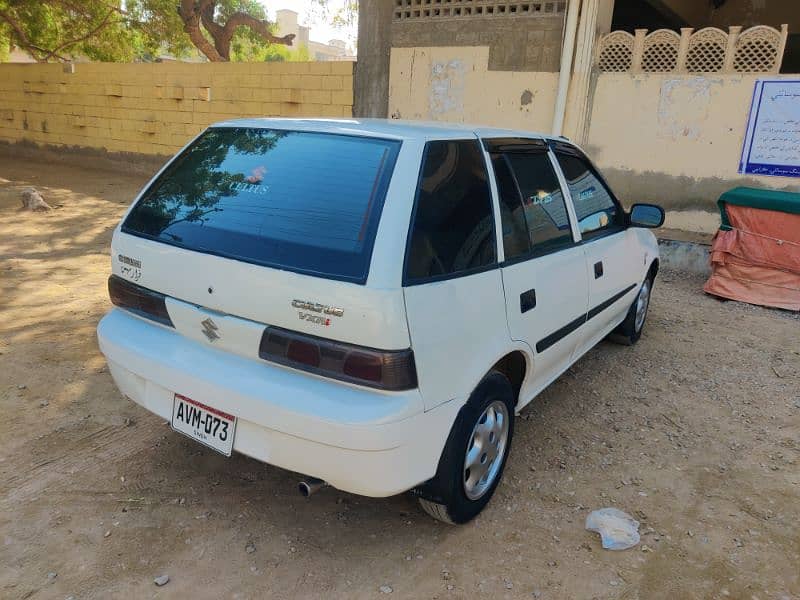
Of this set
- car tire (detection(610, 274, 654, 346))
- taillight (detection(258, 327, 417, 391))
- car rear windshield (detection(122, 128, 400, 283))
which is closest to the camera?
taillight (detection(258, 327, 417, 391))

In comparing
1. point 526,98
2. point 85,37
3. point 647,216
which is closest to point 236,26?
point 85,37

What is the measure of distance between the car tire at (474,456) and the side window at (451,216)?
542 millimetres

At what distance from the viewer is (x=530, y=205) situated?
116 inches

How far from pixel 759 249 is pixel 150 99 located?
11867mm

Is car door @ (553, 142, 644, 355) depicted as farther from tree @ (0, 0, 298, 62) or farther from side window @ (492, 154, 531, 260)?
tree @ (0, 0, 298, 62)

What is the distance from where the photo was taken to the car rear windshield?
2174 millimetres

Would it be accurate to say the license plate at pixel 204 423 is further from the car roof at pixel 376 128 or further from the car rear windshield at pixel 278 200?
the car roof at pixel 376 128

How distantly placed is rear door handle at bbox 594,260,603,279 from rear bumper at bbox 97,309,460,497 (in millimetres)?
1606

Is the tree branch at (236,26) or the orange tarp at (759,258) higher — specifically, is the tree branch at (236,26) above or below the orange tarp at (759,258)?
above

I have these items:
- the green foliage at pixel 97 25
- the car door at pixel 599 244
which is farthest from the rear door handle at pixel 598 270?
the green foliage at pixel 97 25

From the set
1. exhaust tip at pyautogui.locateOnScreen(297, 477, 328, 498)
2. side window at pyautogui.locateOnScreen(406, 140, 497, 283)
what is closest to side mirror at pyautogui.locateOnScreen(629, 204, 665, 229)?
side window at pyautogui.locateOnScreen(406, 140, 497, 283)

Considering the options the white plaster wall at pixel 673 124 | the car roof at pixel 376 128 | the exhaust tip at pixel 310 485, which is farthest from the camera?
the white plaster wall at pixel 673 124

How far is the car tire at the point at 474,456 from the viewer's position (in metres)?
2.38

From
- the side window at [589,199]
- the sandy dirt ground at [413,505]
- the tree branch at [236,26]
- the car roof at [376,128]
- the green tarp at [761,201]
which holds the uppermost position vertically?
the tree branch at [236,26]
